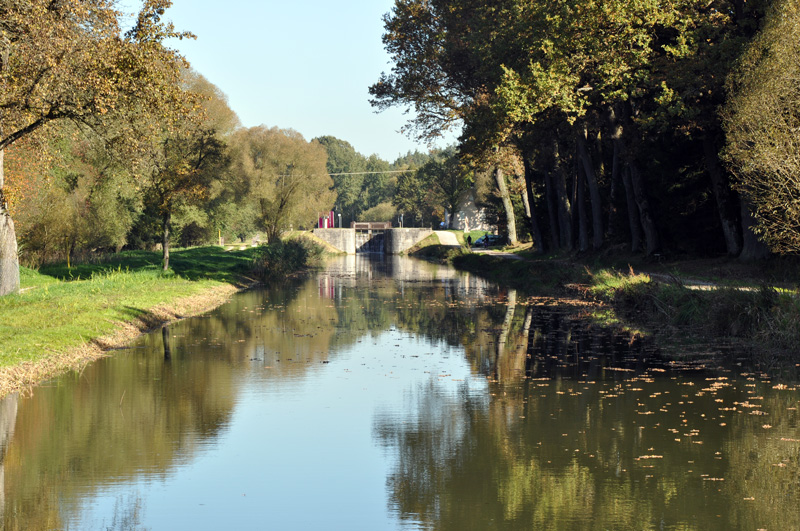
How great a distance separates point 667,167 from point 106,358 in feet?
75.1

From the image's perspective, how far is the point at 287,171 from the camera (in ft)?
208

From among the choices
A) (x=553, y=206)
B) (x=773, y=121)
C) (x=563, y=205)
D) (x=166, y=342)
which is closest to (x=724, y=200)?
(x=773, y=121)

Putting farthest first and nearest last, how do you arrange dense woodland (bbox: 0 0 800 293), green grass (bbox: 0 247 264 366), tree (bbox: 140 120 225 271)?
tree (bbox: 140 120 225 271)
dense woodland (bbox: 0 0 800 293)
green grass (bbox: 0 247 264 366)

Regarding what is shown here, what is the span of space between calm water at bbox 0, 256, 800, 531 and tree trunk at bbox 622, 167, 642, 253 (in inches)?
688

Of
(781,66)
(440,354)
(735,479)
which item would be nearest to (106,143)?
(440,354)

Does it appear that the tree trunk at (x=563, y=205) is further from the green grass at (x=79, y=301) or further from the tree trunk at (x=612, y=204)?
the green grass at (x=79, y=301)

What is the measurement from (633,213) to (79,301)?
922 inches

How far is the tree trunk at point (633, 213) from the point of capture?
115 feet

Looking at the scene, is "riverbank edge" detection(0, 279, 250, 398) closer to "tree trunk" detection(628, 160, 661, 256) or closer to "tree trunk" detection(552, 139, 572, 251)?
"tree trunk" detection(628, 160, 661, 256)

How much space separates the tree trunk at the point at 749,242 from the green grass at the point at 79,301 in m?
18.9

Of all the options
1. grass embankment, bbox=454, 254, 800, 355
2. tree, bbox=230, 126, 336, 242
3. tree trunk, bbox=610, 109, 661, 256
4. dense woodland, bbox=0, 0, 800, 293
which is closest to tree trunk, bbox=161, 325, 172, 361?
dense woodland, bbox=0, 0, 800, 293

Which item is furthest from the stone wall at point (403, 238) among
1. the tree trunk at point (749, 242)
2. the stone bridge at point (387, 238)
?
the tree trunk at point (749, 242)

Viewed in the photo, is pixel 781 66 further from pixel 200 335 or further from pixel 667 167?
pixel 200 335

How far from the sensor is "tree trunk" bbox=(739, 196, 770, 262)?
26.4 meters
